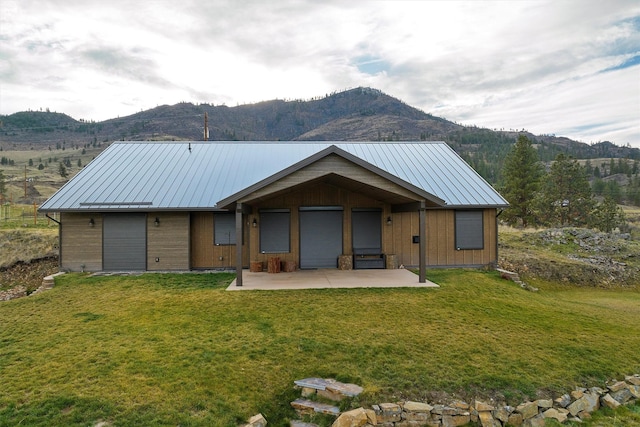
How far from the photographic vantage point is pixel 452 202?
1266cm

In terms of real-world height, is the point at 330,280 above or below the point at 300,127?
below

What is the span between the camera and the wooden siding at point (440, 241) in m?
12.9

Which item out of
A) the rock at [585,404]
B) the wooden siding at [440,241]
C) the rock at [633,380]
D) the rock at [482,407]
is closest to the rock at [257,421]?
the rock at [482,407]

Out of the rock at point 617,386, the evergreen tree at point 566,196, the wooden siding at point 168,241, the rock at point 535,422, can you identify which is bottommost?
the rock at point 535,422

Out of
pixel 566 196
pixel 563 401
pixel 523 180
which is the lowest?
pixel 563 401

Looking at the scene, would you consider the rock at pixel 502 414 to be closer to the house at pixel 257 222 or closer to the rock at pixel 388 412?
the rock at pixel 388 412

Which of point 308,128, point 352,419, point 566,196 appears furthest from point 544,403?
point 308,128

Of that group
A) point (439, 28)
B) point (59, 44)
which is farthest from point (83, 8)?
point (439, 28)

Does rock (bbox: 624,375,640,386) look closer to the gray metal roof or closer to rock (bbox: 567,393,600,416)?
rock (bbox: 567,393,600,416)

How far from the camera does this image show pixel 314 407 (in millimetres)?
4355

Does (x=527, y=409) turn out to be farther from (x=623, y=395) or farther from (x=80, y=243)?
(x=80, y=243)

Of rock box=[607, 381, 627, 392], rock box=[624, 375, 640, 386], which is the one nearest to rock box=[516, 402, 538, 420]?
rock box=[607, 381, 627, 392]

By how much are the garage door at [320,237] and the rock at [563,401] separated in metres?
8.63

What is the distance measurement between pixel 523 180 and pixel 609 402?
1034 inches
